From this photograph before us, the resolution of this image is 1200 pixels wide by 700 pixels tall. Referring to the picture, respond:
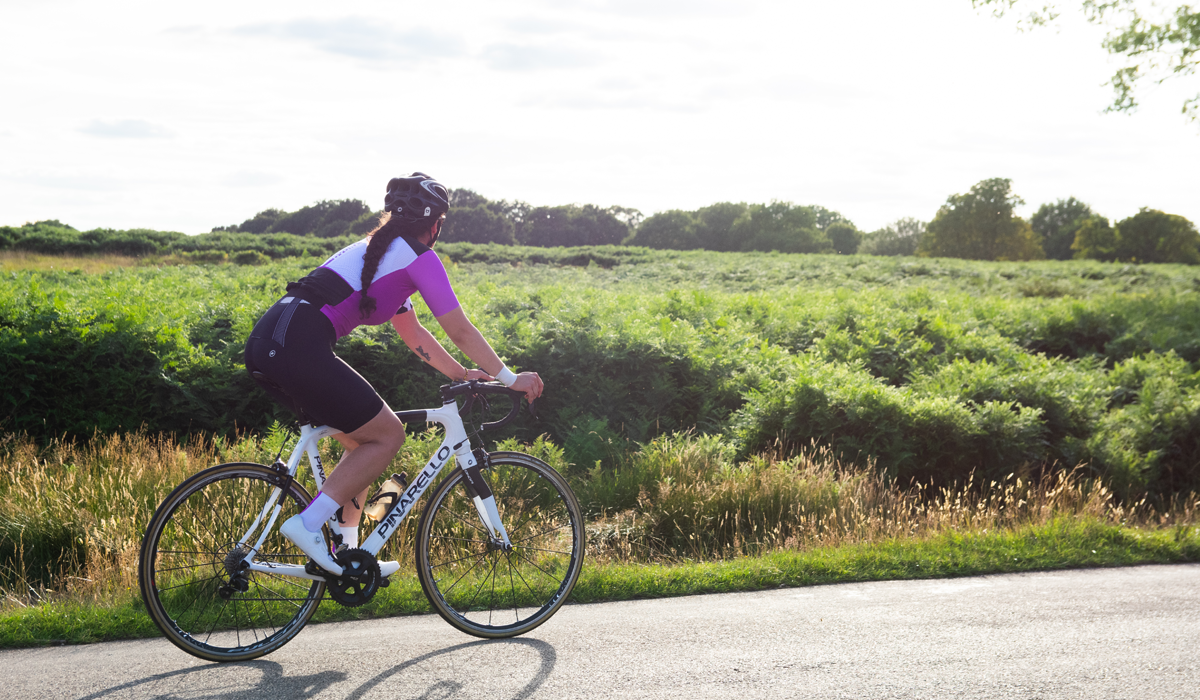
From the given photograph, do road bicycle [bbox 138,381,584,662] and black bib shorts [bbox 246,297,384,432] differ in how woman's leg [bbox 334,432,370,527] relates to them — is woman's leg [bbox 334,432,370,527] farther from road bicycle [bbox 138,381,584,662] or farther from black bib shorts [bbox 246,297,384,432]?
black bib shorts [bbox 246,297,384,432]

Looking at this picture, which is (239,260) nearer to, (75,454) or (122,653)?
(75,454)

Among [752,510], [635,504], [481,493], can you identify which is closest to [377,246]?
[481,493]

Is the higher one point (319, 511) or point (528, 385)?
point (528, 385)

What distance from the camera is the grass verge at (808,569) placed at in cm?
457

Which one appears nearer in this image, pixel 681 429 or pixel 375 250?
pixel 375 250

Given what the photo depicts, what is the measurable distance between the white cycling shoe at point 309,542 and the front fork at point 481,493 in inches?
33.3

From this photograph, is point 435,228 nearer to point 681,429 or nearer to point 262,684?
point 262,684

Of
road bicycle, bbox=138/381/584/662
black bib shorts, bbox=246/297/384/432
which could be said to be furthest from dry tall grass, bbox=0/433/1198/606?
black bib shorts, bbox=246/297/384/432

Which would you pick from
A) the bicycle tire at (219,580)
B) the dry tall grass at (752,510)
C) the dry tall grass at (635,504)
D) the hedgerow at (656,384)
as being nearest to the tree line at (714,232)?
the hedgerow at (656,384)

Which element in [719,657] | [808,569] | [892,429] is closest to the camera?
[719,657]

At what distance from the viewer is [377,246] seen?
392cm

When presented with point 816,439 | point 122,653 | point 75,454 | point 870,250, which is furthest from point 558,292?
point 870,250

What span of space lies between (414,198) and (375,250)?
36 centimetres

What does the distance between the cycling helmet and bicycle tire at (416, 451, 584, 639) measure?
1.46 metres
